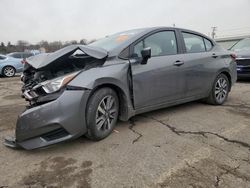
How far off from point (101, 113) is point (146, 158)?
893mm

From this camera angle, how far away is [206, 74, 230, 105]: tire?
526 centimetres

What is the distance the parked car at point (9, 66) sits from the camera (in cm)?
1396

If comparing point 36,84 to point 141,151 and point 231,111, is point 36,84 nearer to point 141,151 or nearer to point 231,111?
point 141,151

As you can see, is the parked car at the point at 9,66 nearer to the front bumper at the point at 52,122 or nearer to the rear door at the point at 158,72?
the rear door at the point at 158,72

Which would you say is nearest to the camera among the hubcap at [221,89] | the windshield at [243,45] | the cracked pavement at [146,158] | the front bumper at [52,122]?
the cracked pavement at [146,158]

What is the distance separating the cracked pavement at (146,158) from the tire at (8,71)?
10743 millimetres

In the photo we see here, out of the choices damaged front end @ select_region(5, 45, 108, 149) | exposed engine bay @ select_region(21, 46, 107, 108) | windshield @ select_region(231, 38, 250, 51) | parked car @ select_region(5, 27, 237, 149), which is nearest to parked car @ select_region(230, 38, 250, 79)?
windshield @ select_region(231, 38, 250, 51)

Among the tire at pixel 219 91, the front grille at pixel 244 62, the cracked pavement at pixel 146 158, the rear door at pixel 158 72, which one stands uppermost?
the rear door at pixel 158 72

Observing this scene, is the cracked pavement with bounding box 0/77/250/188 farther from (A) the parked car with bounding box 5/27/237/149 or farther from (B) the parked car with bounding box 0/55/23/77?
(B) the parked car with bounding box 0/55/23/77

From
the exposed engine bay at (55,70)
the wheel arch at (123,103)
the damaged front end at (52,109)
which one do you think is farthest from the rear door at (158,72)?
the damaged front end at (52,109)

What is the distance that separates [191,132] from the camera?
3818 millimetres

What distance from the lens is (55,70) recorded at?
11.3ft

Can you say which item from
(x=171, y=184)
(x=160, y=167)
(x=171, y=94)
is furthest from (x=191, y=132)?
(x=171, y=184)

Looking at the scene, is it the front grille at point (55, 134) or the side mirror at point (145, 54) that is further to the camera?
the side mirror at point (145, 54)
